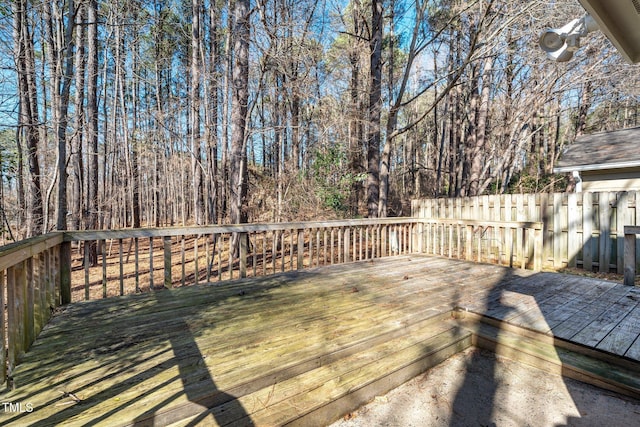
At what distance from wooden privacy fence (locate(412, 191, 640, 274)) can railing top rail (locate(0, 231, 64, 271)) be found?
7003mm

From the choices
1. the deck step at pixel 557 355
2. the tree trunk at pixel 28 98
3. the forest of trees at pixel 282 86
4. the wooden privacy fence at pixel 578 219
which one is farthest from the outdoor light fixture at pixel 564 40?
the tree trunk at pixel 28 98

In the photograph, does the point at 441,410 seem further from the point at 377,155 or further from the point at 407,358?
the point at 377,155

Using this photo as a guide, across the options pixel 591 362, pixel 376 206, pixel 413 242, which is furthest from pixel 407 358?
pixel 376 206

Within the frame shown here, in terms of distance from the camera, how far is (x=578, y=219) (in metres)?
5.34

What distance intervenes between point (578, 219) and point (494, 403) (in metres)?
5.02

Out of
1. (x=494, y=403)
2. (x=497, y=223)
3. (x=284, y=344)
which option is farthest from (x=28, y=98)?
(x=497, y=223)

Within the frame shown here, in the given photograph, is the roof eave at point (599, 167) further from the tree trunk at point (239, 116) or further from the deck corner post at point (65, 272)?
the deck corner post at point (65, 272)

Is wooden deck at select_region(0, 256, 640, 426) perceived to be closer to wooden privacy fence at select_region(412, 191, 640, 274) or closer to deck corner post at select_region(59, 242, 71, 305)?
deck corner post at select_region(59, 242, 71, 305)

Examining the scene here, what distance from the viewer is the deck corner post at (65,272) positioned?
9.66 ft

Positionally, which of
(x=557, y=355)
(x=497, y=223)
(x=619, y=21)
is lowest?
(x=557, y=355)

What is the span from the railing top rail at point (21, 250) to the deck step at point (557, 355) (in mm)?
3234

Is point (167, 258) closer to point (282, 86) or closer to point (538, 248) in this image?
point (538, 248)

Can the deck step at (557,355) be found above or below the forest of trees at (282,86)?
below

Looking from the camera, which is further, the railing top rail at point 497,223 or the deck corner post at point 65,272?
the railing top rail at point 497,223
